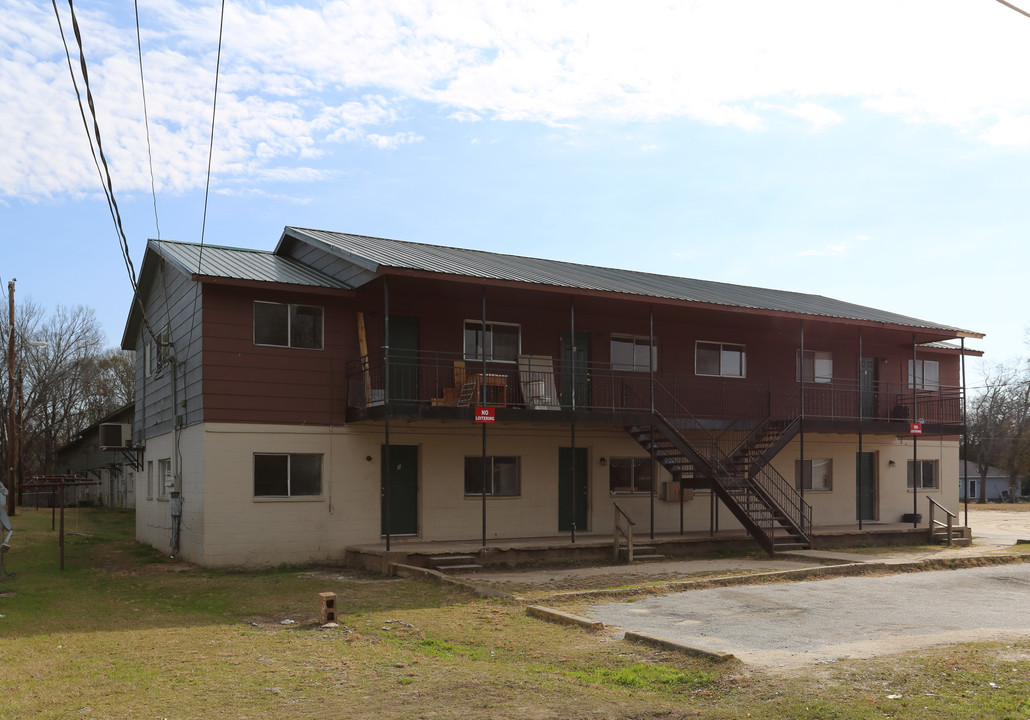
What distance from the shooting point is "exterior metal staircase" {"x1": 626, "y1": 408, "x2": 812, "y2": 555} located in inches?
752

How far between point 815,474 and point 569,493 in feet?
26.3

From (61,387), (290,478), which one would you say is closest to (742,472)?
(290,478)

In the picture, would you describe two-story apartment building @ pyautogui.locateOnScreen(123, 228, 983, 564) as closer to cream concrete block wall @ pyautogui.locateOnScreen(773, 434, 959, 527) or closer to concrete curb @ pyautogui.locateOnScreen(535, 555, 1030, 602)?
cream concrete block wall @ pyautogui.locateOnScreen(773, 434, 959, 527)

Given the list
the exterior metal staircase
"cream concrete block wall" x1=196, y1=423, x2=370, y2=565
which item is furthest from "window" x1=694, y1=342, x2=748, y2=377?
"cream concrete block wall" x1=196, y1=423, x2=370, y2=565

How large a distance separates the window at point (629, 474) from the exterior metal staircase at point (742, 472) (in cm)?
119

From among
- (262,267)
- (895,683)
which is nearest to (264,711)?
(895,683)

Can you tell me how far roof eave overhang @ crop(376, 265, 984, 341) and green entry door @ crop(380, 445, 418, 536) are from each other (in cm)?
412

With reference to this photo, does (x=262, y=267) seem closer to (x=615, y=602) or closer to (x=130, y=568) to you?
(x=130, y=568)

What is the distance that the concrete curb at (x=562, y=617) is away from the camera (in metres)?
10.4

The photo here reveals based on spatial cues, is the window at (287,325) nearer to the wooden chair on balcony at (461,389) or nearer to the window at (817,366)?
the wooden chair on balcony at (461,389)

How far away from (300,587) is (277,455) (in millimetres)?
3909

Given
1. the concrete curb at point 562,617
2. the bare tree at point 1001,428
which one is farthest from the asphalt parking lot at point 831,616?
the bare tree at point 1001,428

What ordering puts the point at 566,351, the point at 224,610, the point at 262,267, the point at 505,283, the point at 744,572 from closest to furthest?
the point at 224,610, the point at 744,572, the point at 505,283, the point at 262,267, the point at 566,351

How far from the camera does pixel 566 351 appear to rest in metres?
21.0
